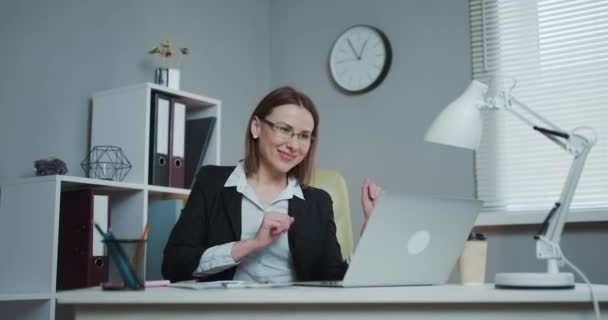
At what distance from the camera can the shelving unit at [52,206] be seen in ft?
6.84

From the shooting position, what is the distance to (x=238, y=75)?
140 inches

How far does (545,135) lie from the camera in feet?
3.96

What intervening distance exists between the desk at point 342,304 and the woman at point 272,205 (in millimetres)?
655

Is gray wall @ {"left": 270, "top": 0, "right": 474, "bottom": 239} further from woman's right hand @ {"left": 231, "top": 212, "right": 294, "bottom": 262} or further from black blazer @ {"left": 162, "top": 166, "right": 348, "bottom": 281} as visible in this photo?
woman's right hand @ {"left": 231, "top": 212, "right": 294, "bottom": 262}

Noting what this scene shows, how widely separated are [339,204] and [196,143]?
80cm

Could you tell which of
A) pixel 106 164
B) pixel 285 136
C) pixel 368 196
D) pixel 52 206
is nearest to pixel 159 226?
pixel 106 164

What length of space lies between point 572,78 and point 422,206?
6.38 feet

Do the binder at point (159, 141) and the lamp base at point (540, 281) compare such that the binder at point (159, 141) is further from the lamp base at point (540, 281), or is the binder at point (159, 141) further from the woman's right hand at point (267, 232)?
the lamp base at point (540, 281)

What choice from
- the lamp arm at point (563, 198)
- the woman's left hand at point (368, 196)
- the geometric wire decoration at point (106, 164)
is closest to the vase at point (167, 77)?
the geometric wire decoration at point (106, 164)

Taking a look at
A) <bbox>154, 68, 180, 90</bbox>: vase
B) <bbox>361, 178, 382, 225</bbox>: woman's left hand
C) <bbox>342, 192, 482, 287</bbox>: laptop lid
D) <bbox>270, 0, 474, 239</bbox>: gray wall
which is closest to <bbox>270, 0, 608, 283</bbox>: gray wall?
<bbox>270, 0, 474, 239</bbox>: gray wall

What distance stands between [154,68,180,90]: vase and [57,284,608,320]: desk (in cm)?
174

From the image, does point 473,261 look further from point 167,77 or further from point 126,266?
point 167,77

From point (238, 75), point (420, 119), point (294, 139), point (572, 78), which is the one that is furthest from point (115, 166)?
point (572, 78)

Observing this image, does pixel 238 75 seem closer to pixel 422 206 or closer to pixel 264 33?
pixel 264 33
